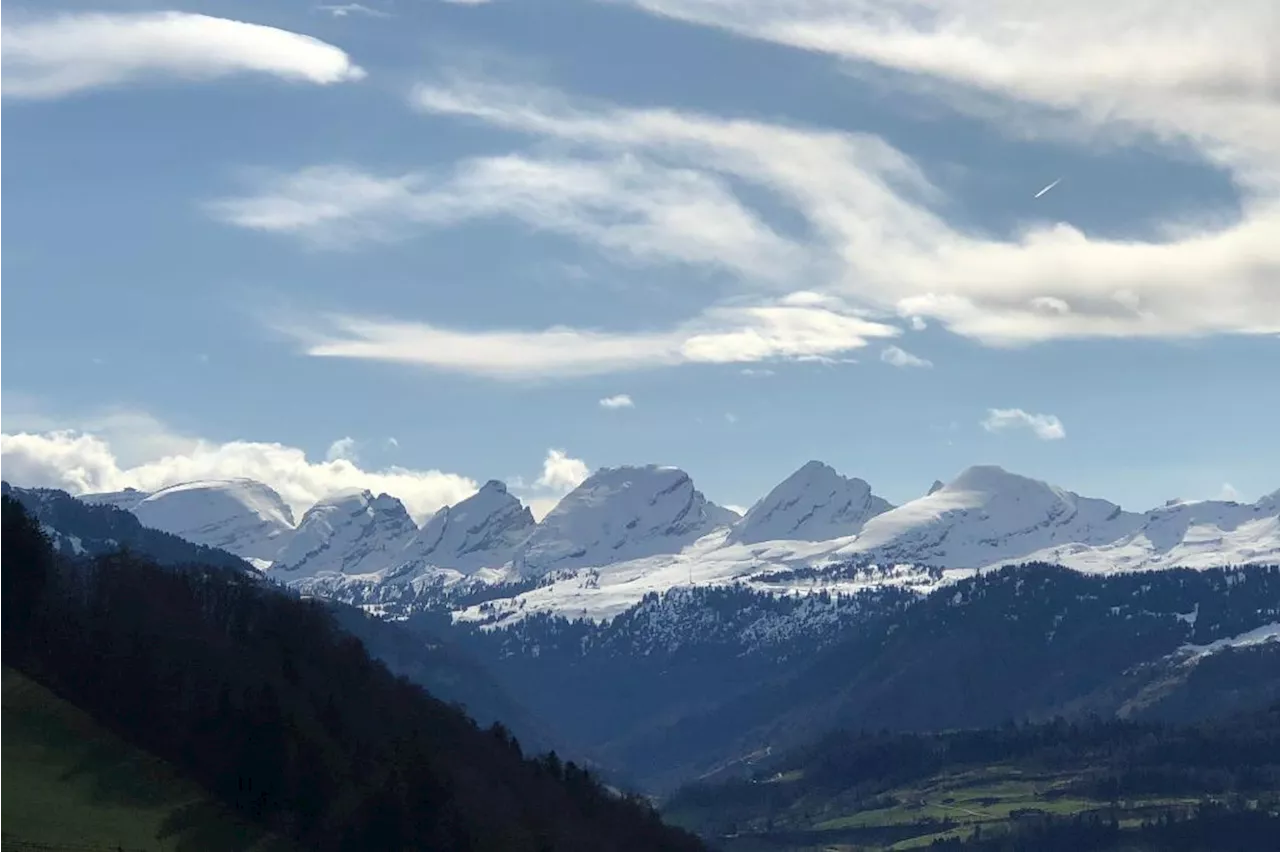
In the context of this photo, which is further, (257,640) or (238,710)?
(257,640)

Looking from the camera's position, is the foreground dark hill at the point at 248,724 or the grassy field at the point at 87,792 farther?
the foreground dark hill at the point at 248,724

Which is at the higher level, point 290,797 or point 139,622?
point 139,622

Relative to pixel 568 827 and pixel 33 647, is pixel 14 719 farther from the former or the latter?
pixel 568 827

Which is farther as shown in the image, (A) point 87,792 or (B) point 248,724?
(B) point 248,724

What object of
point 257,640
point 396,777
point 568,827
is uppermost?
point 257,640

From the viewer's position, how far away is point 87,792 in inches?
4860

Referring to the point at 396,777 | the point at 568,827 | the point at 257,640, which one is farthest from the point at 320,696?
the point at 396,777

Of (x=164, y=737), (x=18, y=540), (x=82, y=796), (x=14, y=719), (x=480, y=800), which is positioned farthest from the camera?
(x=480, y=800)

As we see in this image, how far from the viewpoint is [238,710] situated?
14700 cm

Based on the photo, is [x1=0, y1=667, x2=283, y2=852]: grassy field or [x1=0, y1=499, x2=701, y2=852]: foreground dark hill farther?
[x1=0, y1=499, x2=701, y2=852]: foreground dark hill

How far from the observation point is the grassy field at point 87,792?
11550 centimetres

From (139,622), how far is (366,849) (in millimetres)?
54504

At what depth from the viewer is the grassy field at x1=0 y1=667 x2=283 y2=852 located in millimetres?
115500

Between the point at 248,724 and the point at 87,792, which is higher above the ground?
the point at 248,724
